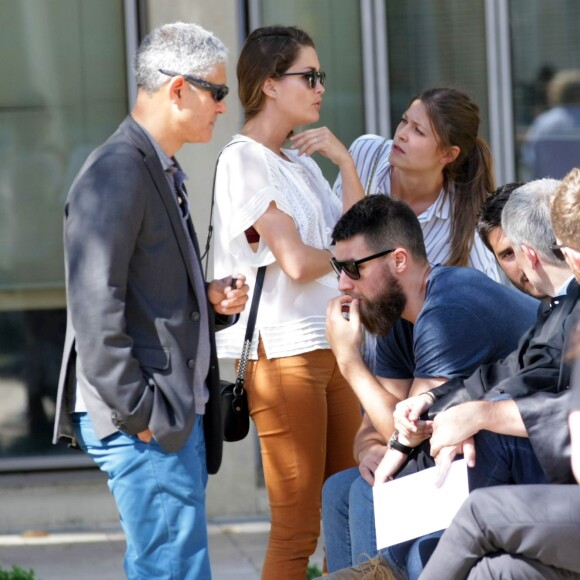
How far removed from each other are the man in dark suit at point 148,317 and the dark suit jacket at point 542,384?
2.38 ft

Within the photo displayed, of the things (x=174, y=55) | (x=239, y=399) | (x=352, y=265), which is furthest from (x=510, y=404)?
(x=174, y=55)

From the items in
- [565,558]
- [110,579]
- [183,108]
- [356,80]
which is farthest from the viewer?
[356,80]

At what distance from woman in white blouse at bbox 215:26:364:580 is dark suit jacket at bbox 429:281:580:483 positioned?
0.69m

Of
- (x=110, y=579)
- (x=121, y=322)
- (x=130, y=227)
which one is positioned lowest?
(x=110, y=579)

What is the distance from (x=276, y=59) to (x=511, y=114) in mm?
2325

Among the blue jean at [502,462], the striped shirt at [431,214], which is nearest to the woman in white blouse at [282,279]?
the striped shirt at [431,214]

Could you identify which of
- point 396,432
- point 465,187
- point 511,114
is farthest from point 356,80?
point 396,432

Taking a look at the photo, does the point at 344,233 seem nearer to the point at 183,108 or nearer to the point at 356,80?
A: the point at 183,108

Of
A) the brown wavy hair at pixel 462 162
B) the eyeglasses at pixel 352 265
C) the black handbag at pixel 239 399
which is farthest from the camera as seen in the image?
the brown wavy hair at pixel 462 162

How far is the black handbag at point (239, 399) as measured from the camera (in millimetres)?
4273

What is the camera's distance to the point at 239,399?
14.1 ft

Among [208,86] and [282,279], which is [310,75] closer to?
[282,279]

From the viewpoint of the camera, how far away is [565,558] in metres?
3.21

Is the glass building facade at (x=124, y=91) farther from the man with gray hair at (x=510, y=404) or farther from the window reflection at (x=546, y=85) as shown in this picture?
the man with gray hair at (x=510, y=404)
